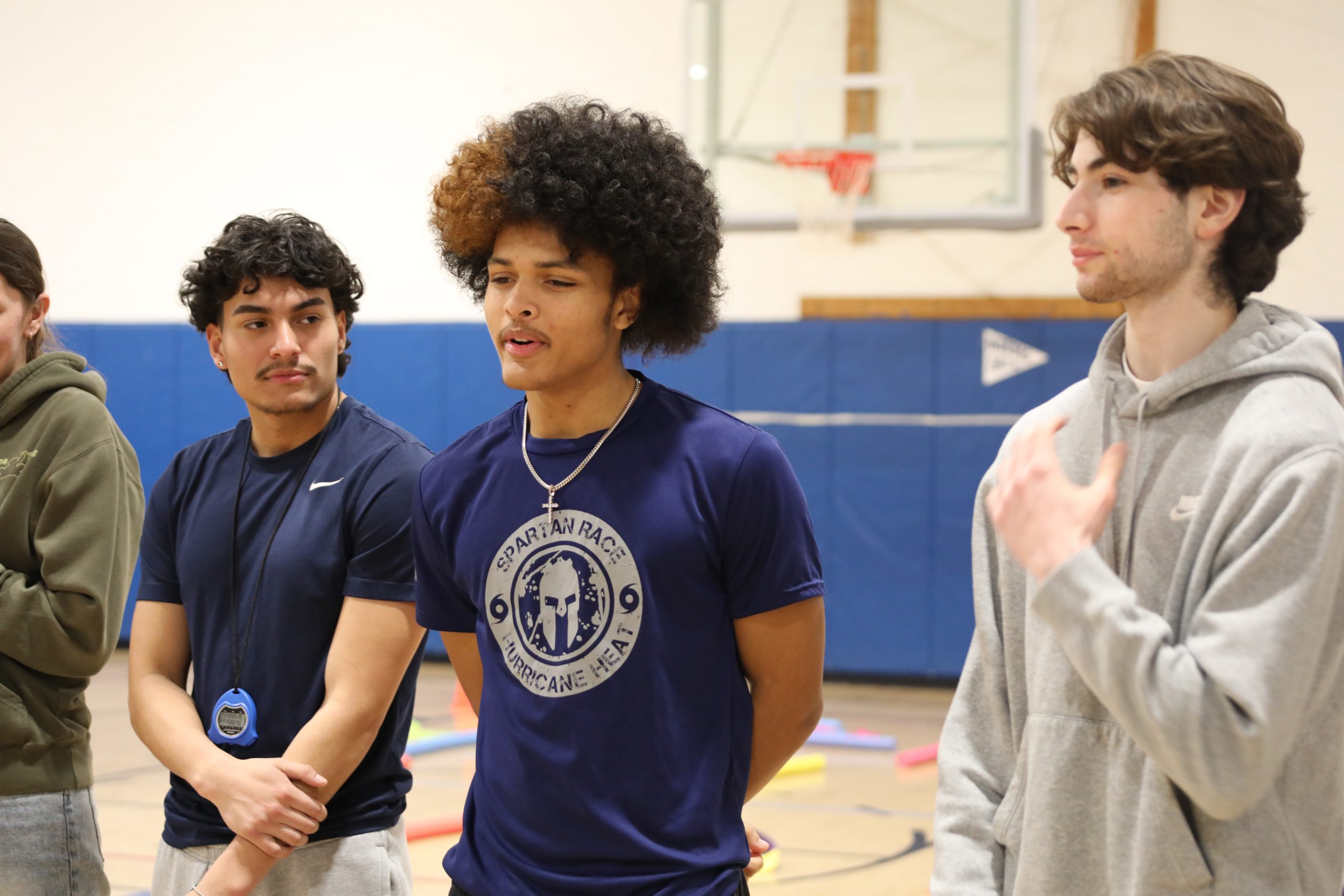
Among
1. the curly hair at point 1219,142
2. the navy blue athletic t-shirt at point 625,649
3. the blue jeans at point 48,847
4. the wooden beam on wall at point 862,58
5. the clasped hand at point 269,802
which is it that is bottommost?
the blue jeans at point 48,847

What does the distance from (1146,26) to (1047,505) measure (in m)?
7.57

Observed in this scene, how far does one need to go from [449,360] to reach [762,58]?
2986mm

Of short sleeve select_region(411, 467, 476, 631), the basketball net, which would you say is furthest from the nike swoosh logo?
the basketball net

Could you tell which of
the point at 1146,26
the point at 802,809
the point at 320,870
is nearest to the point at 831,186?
the point at 1146,26

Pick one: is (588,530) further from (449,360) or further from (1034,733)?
(449,360)

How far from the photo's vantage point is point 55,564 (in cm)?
226

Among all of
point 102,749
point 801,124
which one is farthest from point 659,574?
point 801,124

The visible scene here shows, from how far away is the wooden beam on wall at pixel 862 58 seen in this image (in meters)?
8.39

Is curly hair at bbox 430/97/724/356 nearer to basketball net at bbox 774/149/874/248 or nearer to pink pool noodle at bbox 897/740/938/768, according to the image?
pink pool noodle at bbox 897/740/938/768

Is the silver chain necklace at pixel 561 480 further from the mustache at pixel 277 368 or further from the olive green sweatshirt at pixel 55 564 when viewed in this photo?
the olive green sweatshirt at pixel 55 564

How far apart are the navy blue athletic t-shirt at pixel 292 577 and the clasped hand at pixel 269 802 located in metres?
0.09

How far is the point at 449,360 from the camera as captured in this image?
8867 mm

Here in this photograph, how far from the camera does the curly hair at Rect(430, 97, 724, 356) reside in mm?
1958

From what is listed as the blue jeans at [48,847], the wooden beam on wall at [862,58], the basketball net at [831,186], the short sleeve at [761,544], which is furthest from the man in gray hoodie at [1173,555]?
the wooden beam on wall at [862,58]
